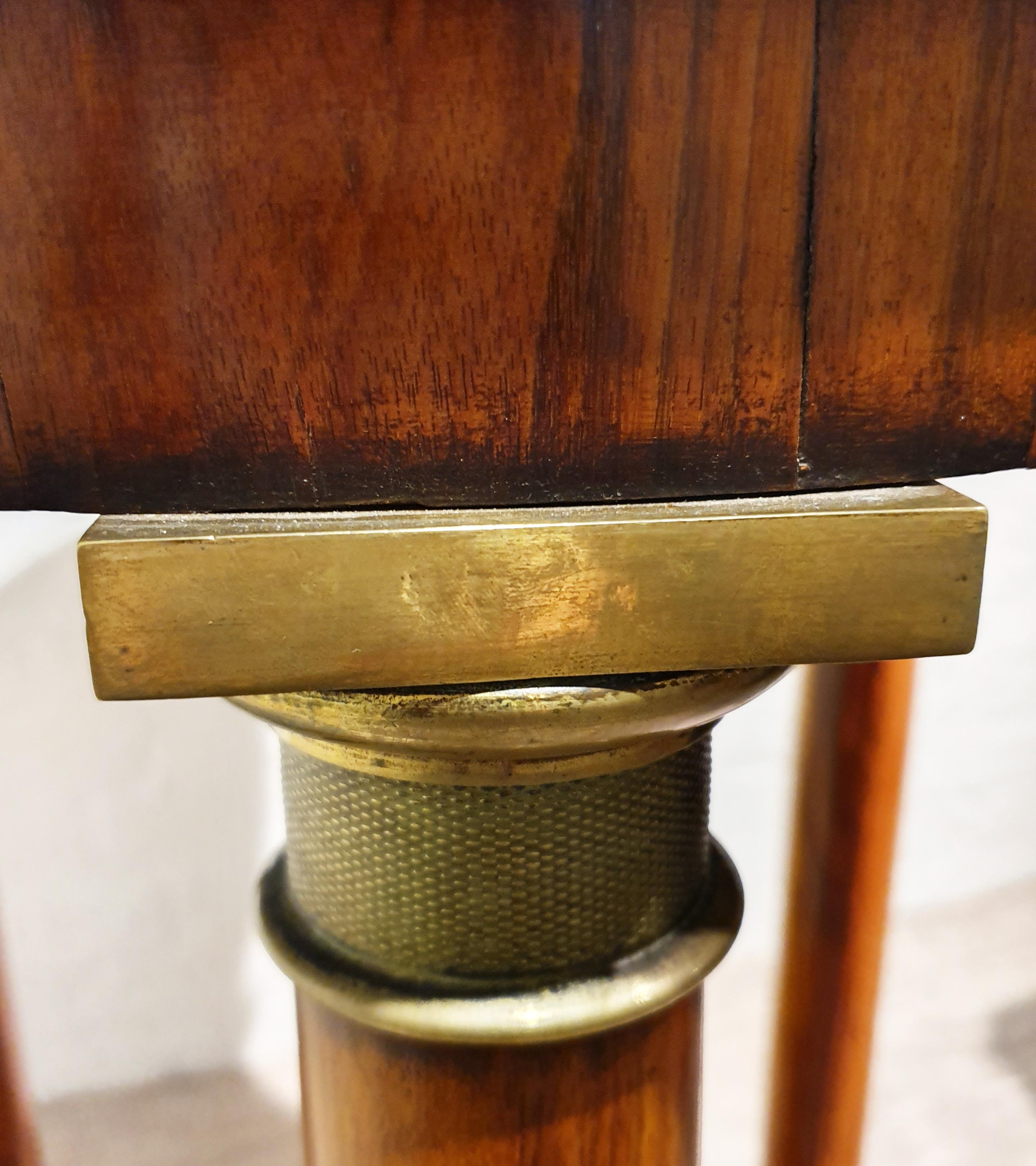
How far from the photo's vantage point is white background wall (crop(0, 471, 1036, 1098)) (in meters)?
0.95

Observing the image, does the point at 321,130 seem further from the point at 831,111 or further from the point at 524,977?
the point at 524,977

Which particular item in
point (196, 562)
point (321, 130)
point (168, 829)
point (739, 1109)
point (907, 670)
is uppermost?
point (321, 130)

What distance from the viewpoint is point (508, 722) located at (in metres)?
0.34

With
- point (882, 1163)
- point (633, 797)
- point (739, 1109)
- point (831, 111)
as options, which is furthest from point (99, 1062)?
point (831, 111)

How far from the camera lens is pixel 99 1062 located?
1.08 metres

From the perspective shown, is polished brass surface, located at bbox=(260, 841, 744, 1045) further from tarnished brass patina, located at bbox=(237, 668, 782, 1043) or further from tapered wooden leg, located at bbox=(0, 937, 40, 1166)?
tapered wooden leg, located at bbox=(0, 937, 40, 1166)

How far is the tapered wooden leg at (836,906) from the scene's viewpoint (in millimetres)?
768

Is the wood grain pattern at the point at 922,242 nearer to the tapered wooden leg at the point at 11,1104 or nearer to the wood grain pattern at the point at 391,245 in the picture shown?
the wood grain pattern at the point at 391,245

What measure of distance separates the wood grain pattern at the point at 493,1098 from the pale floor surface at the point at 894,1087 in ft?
1.74

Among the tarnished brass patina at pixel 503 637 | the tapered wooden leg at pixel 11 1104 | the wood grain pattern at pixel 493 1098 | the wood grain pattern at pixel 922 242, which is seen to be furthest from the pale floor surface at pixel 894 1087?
the wood grain pattern at pixel 922 242

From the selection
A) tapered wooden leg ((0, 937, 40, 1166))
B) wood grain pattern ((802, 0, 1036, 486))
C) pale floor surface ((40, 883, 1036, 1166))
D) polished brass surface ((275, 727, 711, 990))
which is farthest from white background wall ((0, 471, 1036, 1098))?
wood grain pattern ((802, 0, 1036, 486))

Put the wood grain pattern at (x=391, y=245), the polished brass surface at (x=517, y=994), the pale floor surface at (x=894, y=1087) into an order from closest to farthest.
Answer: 1. the wood grain pattern at (x=391, y=245)
2. the polished brass surface at (x=517, y=994)
3. the pale floor surface at (x=894, y=1087)

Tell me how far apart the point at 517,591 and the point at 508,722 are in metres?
0.05

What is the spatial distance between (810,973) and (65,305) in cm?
73
